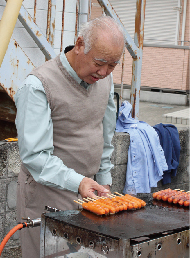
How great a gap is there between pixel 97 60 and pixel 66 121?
0.52m

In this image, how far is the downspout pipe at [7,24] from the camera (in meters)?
1.41

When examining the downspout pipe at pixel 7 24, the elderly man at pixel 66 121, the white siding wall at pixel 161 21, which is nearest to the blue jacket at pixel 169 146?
the elderly man at pixel 66 121

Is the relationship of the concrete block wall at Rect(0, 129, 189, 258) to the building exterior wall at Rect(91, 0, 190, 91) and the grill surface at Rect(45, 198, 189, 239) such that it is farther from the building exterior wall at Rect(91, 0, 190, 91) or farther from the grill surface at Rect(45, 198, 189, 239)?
the building exterior wall at Rect(91, 0, 190, 91)

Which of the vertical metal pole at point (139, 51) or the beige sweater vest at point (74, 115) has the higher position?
the vertical metal pole at point (139, 51)

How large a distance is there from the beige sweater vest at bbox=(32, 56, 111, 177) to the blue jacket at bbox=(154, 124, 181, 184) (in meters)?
3.14

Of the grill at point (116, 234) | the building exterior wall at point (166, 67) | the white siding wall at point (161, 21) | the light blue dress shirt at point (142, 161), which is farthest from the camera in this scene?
the white siding wall at point (161, 21)

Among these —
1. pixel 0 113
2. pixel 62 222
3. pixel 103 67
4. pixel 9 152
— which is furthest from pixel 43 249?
pixel 0 113

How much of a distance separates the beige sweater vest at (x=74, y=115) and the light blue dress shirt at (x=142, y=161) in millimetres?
2600

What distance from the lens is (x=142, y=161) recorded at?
5.77 m

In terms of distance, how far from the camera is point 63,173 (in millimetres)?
2707

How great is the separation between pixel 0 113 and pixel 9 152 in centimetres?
233

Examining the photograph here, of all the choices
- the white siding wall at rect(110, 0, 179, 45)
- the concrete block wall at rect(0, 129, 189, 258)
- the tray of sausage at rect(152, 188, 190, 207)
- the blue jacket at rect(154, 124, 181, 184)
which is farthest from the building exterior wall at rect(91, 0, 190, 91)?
the tray of sausage at rect(152, 188, 190, 207)

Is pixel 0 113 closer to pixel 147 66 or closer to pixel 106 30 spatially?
pixel 106 30

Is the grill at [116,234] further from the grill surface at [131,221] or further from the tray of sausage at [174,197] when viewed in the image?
the tray of sausage at [174,197]
